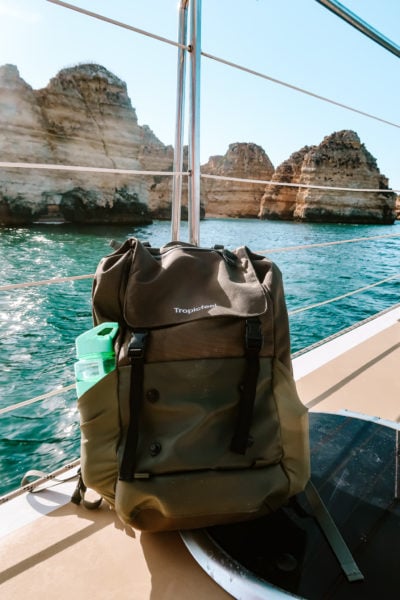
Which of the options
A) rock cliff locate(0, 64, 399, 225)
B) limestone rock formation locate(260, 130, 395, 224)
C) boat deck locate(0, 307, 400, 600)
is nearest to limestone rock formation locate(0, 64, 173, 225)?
rock cliff locate(0, 64, 399, 225)

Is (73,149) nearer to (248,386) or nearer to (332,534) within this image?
(248,386)

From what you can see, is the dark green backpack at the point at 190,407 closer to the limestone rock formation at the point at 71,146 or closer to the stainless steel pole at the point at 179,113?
the stainless steel pole at the point at 179,113

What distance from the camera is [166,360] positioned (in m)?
0.54

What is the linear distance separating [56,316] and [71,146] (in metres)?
18.0

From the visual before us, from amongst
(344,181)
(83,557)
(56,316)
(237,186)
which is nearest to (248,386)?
(83,557)

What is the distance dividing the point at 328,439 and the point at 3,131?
2020 centimetres

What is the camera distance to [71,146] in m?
19.6

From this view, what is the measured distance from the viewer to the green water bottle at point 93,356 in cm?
55

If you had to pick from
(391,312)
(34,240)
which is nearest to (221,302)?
(391,312)

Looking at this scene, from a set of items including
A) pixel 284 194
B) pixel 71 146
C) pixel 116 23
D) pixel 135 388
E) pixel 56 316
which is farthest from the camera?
pixel 284 194

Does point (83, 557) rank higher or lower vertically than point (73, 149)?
lower

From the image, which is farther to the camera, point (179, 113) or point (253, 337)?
point (179, 113)

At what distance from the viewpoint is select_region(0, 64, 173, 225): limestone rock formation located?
55.5ft

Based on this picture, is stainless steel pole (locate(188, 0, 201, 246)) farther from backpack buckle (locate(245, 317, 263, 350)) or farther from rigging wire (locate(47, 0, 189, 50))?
backpack buckle (locate(245, 317, 263, 350))
